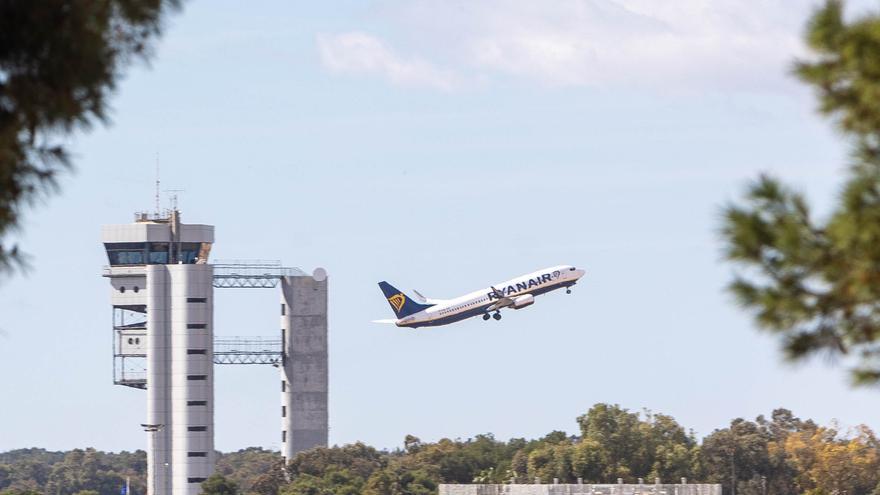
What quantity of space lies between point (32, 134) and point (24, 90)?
2.79ft

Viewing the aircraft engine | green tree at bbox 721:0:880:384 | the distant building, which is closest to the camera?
green tree at bbox 721:0:880:384

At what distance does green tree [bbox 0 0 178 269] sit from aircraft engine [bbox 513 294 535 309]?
166 m

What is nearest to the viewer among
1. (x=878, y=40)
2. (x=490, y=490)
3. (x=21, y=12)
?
(x=878, y=40)

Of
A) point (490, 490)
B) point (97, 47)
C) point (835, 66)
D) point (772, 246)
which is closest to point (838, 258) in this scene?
point (772, 246)

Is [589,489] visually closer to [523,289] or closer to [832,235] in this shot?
[523,289]

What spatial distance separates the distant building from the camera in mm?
177875

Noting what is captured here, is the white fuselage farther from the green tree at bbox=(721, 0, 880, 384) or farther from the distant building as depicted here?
the green tree at bbox=(721, 0, 880, 384)

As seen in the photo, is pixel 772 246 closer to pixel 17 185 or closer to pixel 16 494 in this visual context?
pixel 17 185

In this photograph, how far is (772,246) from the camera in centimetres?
2577

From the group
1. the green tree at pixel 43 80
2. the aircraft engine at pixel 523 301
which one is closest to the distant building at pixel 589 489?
the aircraft engine at pixel 523 301

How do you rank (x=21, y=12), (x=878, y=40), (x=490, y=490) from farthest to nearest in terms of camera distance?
(x=490, y=490)
(x=21, y=12)
(x=878, y=40)

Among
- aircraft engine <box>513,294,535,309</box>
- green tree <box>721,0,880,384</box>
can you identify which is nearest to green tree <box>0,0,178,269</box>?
green tree <box>721,0,880,384</box>

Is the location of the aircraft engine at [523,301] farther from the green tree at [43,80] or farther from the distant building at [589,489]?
the green tree at [43,80]

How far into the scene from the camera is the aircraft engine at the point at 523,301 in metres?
195
